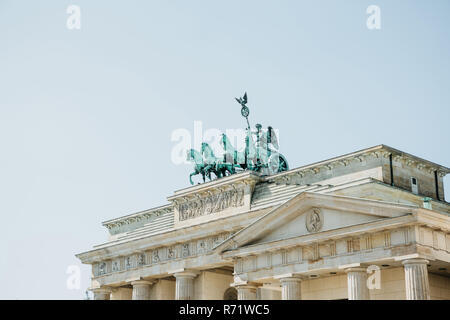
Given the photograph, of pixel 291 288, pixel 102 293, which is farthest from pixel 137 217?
pixel 291 288

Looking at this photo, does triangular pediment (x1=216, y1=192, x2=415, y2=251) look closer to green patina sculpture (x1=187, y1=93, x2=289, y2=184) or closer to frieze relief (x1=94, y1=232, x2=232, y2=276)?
frieze relief (x1=94, y1=232, x2=232, y2=276)

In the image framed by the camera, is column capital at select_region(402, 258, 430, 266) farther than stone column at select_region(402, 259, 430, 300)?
Yes

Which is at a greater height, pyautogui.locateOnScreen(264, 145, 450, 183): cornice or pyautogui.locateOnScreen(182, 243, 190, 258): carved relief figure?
pyautogui.locateOnScreen(264, 145, 450, 183): cornice

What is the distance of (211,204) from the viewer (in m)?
57.4

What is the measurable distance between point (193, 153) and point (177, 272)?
9.76 m

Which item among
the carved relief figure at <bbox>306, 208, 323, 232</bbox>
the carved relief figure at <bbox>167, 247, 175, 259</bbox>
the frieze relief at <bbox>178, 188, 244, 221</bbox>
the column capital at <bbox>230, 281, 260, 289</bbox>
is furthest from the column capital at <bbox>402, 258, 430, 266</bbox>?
the carved relief figure at <bbox>167, 247, 175, 259</bbox>

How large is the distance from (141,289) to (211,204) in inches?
374

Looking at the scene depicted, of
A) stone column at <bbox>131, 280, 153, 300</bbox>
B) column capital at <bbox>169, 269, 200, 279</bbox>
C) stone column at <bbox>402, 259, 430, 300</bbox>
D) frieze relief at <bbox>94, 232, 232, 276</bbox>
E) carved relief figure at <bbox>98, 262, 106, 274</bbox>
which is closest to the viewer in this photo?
stone column at <bbox>402, 259, 430, 300</bbox>

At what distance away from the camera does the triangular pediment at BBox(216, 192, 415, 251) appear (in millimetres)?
37938

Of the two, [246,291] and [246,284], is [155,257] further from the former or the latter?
[246,284]

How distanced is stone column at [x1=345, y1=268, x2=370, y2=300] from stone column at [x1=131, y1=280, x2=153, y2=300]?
1003 inches

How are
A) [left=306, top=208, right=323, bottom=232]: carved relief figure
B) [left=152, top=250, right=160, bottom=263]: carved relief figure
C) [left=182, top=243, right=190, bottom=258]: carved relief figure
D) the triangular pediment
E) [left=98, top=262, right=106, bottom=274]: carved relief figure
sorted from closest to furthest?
the triangular pediment
[left=306, top=208, right=323, bottom=232]: carved relief figure
[left=182, top=243, right=190, bottom=258]: carved relief figure
[left=152, top=250, right=160, bottom=263]: carved relief figure
[left=98, top=262, right=106, bottom=274]: carved relief figure

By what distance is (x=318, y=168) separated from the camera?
171ft
